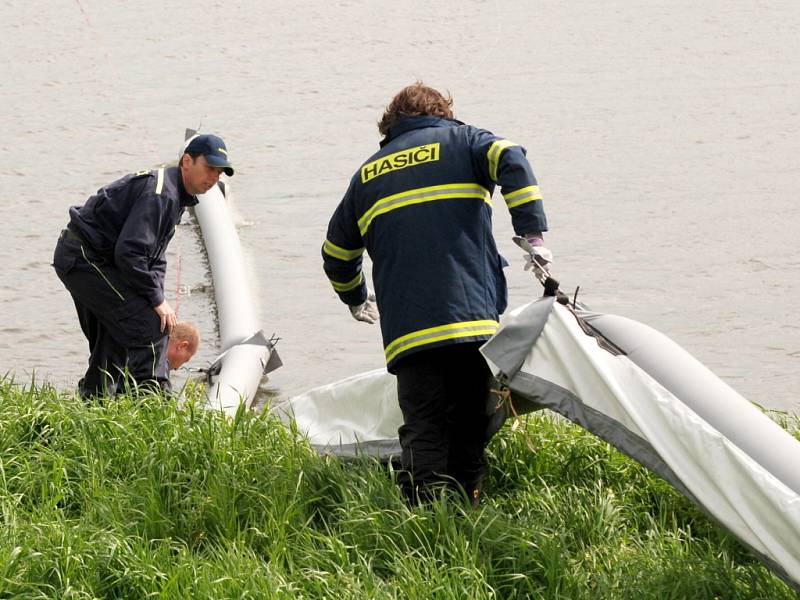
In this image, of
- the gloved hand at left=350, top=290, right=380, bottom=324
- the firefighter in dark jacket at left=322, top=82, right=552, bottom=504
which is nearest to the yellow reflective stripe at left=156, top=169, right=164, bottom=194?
the gloved hand at left=350, top=290, right=380, bottom=324

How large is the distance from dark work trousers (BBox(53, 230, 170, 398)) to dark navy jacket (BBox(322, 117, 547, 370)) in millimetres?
1557

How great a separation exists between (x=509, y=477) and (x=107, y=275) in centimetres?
213

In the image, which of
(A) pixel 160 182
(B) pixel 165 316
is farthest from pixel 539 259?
(B) pixel 165 316

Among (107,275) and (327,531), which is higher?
(107,275)

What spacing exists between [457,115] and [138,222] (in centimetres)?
660

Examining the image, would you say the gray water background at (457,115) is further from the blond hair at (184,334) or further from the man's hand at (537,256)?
the man's hand at (537,256)

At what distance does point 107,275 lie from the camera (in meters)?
5.94

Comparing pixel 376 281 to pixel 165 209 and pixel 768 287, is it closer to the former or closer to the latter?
pixel 165 209

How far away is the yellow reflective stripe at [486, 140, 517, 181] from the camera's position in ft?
15.3

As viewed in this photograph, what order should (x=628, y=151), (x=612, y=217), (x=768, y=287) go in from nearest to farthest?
(x=768, y=287), (x=612, y=217), (x=628, y=151)

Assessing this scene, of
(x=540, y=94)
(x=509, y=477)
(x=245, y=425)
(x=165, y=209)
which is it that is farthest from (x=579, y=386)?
(x=540, y=94)

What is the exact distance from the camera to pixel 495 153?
4.66 m

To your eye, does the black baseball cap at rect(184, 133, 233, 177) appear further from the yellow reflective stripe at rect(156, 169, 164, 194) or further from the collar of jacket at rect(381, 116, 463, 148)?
the collar of jacket at rect(381, 116, 463, 148)

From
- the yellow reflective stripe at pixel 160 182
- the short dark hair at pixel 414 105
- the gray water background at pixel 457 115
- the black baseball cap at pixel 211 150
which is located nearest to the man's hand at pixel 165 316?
the yellow reflective stripe at pixel 160 182
